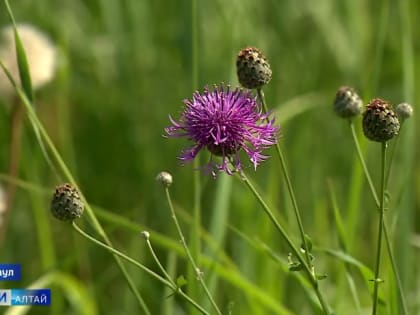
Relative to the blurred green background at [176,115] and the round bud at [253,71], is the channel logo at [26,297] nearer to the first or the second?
the blurred green background at [176,115]

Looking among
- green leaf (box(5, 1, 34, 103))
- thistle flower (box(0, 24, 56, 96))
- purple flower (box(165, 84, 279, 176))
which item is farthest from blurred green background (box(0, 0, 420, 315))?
purple flower (box(165, 84, 279, 176))

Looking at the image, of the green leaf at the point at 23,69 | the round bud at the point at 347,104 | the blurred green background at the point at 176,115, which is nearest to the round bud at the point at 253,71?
the round bud at the point at 347,104

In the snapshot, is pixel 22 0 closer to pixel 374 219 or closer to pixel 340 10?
pixel 340 10

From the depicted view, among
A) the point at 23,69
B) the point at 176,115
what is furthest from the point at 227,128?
the point at 176,115

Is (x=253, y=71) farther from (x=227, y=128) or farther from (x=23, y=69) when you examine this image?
(x=23, y=69)

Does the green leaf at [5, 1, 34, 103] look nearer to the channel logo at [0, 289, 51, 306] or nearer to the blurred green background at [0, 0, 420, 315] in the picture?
the channel logo at [0, 289, 51, 306]
